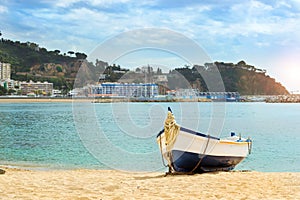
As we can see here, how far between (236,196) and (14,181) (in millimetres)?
4597

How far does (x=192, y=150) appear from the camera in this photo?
31.4 feet

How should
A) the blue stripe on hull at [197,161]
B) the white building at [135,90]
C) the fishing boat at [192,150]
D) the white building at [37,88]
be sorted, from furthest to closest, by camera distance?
the white building at [37,88] → the white building at [135,90] → the blue stripe on hull at [197,161] → the fishing boat at [192,150]

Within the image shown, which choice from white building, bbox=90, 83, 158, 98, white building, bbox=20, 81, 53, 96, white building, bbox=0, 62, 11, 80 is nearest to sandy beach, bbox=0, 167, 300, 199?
white building, bbox=90, 83, 158, 98

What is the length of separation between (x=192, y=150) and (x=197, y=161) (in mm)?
437

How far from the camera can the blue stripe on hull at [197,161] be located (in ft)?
31.7

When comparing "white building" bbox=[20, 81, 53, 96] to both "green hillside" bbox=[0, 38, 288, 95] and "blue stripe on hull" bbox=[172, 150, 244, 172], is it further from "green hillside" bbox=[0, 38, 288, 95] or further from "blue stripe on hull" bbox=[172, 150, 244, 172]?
"blue stripe on hull" bbox=[172, 150, 244, 172]

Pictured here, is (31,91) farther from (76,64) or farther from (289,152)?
(289,152)

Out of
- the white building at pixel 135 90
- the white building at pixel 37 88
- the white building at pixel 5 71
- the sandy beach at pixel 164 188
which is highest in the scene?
the white building at pixel 5 71

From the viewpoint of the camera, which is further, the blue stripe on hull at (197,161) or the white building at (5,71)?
the white building at (5,71)

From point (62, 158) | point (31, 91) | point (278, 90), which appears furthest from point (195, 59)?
point (278, 90)

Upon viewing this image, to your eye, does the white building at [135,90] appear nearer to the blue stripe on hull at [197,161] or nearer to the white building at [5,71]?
the blue stripe on hull at [197,161]

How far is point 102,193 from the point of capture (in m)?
6.93

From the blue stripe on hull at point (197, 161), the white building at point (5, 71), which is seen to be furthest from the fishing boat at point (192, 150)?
the white building at point (5, 71)

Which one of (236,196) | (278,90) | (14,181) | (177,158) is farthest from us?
(278,90)
